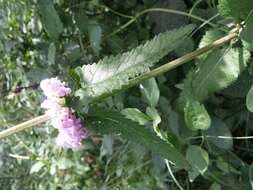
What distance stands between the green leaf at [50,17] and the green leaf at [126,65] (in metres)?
0.37

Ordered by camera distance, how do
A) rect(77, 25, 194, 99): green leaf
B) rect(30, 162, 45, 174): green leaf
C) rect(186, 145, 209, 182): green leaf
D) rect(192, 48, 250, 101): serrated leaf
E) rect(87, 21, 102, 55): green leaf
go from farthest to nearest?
rect(30, 162, 45, 174): green leaf < rect(87, 21, 102, 55): green leaf < rect(186, 145, 209, 182): green leaf < rect(192, 48, 250, 101): serrated leaf < rect(77, 25, 194, 99): green leaf

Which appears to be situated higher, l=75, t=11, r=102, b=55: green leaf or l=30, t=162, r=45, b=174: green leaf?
l=75, t=11, r=102, b=55: green leaf

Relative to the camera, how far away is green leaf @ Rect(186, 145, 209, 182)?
30.8 inches

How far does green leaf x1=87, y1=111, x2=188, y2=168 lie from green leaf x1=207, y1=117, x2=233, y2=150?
0.94ft

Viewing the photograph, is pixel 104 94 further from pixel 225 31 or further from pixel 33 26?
pixel 33 26

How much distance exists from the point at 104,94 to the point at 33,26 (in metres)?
0.50

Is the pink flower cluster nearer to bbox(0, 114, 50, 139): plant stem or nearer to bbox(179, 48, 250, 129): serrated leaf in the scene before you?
bbox(0, 114, 50, 139): plant stem

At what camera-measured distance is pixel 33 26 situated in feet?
3.32

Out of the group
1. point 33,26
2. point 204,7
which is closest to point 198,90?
point 204,7

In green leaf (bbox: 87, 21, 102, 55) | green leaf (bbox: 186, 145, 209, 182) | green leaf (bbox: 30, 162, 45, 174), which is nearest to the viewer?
green leaf (bbox: 186, 145, 209, 182)

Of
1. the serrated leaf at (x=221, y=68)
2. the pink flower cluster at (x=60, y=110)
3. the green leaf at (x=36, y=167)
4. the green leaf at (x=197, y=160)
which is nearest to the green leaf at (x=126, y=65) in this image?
the pink flower cluster at (x=60, y=110)

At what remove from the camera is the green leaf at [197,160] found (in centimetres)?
78

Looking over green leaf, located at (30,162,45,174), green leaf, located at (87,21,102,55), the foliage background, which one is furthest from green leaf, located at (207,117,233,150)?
green leaf, located at (30,162,45,174)

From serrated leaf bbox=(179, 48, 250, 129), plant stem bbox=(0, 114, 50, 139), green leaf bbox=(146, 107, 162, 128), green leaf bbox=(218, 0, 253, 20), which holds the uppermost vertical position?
green leaf bbox=(218, 0, 253, 20)
